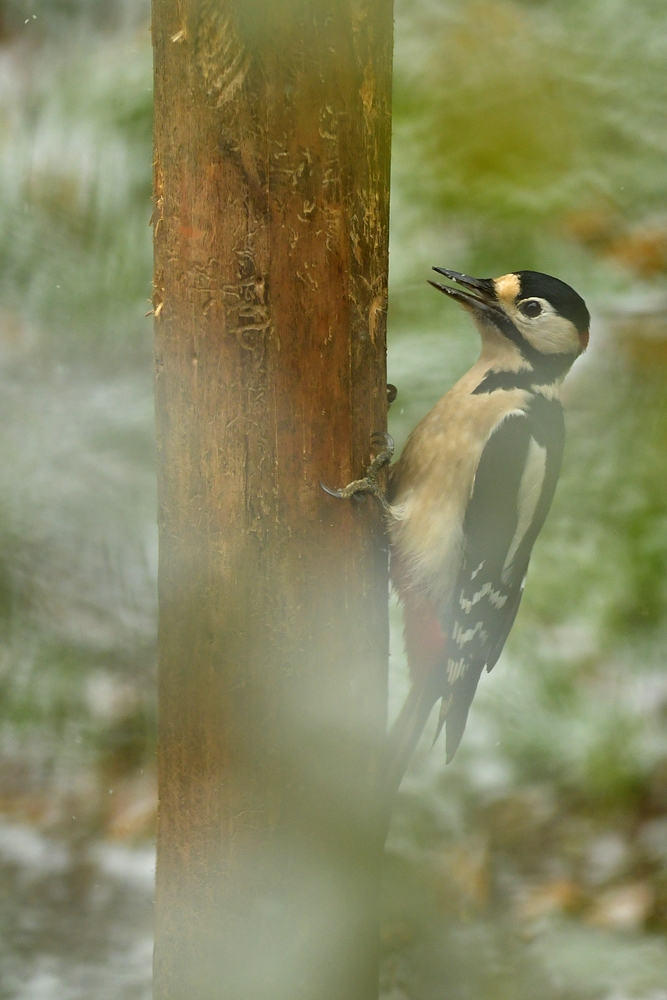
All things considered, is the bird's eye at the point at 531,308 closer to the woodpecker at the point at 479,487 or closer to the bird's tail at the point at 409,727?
the woodpecker at the point at 479,487

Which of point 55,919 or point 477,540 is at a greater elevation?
point 477,540

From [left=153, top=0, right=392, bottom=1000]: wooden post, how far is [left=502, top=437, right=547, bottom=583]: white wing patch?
0.59m

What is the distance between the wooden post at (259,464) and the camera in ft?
3.78

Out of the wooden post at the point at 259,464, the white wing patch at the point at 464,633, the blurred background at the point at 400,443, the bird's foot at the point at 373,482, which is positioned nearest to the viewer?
the wooden post at the point at 259,464

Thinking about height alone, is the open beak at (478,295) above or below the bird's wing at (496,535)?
above

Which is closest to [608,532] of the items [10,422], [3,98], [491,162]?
[491,162]

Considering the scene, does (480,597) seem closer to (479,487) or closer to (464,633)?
(464,633)

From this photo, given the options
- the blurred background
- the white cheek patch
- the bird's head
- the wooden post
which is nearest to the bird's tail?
the white cheek patch

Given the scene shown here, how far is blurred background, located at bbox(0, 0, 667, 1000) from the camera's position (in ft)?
4.81

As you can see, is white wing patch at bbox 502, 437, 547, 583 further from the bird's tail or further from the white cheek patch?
the bird's tail

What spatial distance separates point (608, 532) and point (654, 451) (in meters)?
0.26

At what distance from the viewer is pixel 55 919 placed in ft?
7.58

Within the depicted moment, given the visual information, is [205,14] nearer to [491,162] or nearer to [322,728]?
[491,162]

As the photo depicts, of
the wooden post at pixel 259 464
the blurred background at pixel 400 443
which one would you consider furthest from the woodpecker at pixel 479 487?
the wooden post at pixel 259 464
